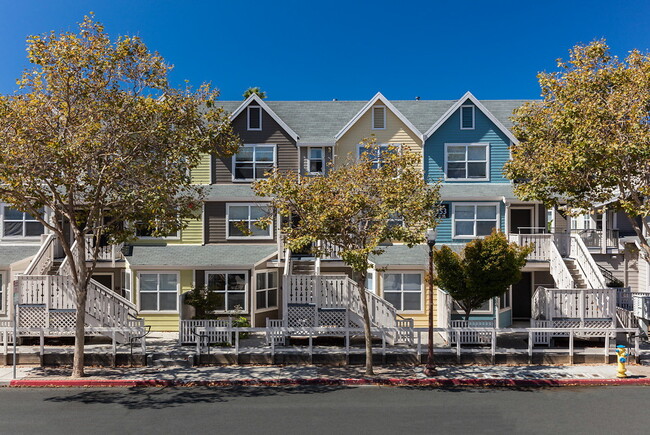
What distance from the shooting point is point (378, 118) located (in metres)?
27.6

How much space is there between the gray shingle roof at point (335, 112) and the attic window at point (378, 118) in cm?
187

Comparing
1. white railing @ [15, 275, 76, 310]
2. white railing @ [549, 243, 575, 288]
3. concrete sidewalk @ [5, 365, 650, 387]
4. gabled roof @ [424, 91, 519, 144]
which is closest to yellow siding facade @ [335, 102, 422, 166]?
gabled roof @ [424, 91, 519, 144]

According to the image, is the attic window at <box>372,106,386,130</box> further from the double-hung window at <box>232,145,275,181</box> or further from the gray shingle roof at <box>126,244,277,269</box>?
the gray shingle roof at <box>126,244,277,269</box>

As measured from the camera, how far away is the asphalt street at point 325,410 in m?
12.8

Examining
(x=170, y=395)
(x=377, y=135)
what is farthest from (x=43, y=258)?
(x=377, y=135)

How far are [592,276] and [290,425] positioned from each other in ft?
50.3

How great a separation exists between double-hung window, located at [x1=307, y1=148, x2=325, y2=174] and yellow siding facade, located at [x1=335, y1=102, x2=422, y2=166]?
750mm

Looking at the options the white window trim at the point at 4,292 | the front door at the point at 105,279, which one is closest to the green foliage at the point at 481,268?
the front door at the point at 105,279

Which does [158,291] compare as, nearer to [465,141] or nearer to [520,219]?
[465,141]

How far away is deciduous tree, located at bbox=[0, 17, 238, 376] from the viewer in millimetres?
15984

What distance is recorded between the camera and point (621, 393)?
15.8 meters

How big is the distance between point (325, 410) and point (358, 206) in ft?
19.4

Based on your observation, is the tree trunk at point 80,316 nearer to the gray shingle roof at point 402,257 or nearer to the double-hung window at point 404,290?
the gray shingle roof at point 402,257

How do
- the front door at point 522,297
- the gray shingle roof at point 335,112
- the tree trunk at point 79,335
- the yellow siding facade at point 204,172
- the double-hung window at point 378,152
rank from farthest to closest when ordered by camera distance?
the gray shingle roof at point 335,112 → the front door at point 522,297 → the yellow siding facade at point 204,172 → the double-hung window at point 378,152 → the tree trunk at point 79,335
